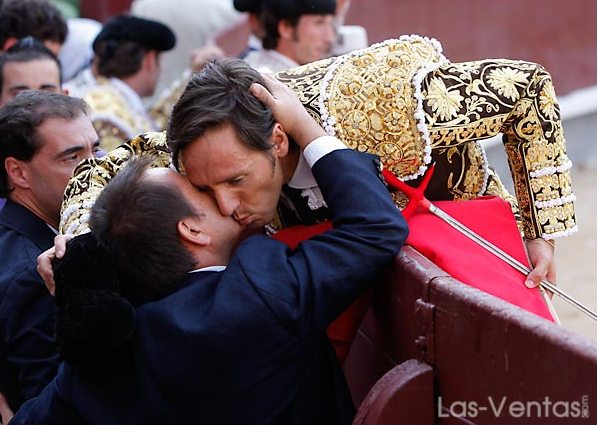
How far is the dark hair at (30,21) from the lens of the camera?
17.6 ft

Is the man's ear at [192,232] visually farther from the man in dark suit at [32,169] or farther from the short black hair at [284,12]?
the short black hair at [284,12]

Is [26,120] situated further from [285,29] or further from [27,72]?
[285,29]

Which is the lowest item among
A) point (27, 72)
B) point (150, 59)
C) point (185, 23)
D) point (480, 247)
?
point (185, 23)

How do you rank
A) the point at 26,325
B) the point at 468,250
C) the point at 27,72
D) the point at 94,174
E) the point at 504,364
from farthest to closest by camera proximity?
the point at 27,72, the point at 94,174, the point at 26,325, the point at 468,250, the point at 504,364

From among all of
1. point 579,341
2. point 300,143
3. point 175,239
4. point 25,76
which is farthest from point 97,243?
point 25,76

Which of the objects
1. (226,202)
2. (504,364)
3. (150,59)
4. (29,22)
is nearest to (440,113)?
(226,202)

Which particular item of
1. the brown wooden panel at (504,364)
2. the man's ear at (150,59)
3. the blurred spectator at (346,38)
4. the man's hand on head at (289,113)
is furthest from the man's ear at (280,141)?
the man's ear at (150,59)

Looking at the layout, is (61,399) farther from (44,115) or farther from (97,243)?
(44,115)

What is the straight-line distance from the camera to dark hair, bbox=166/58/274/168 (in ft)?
6.82

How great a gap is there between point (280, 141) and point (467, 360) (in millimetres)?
627

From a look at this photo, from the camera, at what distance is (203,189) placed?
209 cm

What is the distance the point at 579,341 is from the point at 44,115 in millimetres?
1761

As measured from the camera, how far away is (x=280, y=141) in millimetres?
2164

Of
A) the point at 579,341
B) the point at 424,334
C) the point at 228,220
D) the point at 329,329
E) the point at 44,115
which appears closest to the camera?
the point at 579,341
